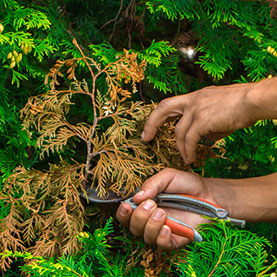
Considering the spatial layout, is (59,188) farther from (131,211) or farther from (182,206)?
(182,206)

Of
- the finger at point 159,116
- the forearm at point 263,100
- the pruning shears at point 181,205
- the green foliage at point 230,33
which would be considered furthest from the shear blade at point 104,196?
the green foliage at point 230,33

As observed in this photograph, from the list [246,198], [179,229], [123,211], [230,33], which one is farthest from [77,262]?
[230,33]

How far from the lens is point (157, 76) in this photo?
1678 millimetres

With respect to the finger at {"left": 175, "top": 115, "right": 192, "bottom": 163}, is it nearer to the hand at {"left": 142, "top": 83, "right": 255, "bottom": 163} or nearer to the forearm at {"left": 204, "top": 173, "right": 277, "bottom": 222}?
the hand at {"left": 142, "top": 83, "right": 255, "bottom": 163}

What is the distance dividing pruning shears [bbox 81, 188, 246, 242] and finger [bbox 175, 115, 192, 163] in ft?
0.49

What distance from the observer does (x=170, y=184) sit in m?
1.41

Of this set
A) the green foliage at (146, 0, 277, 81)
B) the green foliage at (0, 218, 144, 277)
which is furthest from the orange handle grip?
the green foliage at (146, 0, 277, 81)

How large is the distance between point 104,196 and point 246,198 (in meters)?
0.63

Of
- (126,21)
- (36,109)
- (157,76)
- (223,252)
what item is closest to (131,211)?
(223,252)

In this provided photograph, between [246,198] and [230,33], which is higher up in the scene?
[230,33]

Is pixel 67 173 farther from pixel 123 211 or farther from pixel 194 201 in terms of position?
pixel 194 201

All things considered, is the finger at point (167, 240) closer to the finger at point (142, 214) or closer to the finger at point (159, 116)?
the finger at point (142, 214)

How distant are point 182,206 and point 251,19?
0.86 m

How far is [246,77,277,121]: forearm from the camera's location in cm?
125
